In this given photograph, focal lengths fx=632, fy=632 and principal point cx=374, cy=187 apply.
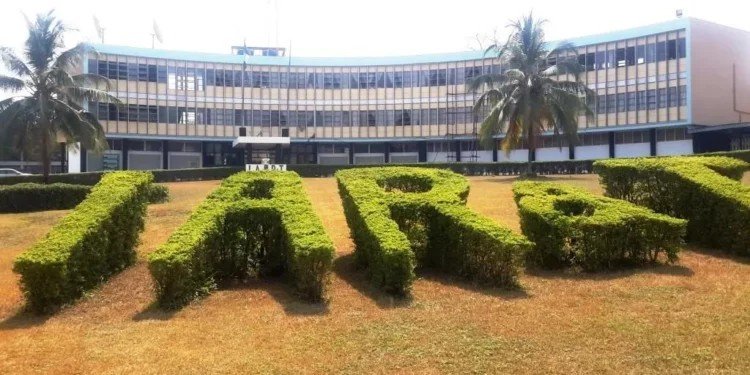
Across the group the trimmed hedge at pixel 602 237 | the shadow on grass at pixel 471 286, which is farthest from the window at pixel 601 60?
the shadow on grass at pixel 471 286

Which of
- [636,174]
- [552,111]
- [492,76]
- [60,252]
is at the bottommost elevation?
[60,252]

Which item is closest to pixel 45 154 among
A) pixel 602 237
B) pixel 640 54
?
pixel 602 237

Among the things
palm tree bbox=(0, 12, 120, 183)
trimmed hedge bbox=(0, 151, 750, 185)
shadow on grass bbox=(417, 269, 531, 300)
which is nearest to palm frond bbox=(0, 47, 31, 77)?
palm tree bbox=(0, 12, 120, 183)

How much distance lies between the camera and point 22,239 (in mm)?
15125

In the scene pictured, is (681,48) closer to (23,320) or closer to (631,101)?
(631,101)

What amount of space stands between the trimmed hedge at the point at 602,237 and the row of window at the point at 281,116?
133 ft

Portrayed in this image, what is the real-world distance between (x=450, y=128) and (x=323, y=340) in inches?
1772

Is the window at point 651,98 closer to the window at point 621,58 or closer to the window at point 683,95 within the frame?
the window at point 683,95

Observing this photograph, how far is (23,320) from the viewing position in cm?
812

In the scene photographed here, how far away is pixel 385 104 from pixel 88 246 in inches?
1732

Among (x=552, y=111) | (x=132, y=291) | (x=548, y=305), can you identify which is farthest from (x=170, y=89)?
(x=548, y=305)

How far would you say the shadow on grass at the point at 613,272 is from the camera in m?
9.41

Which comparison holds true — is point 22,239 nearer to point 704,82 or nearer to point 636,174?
point 636,174

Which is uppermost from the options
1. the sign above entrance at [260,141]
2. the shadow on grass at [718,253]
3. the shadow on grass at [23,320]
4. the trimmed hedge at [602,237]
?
the sign above entrance at [260,141]
